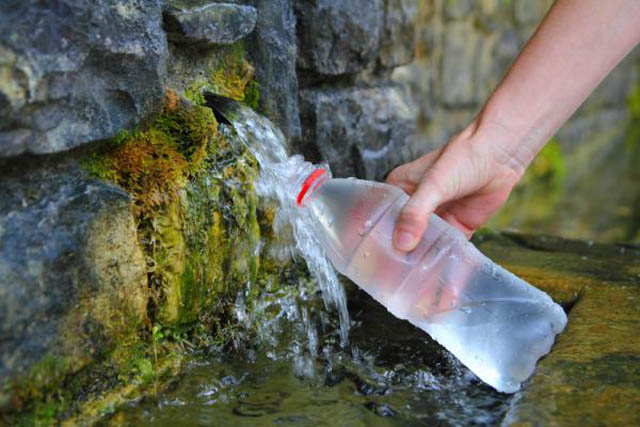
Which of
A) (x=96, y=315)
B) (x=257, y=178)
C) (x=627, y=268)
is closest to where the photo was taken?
(x=96, y=315)

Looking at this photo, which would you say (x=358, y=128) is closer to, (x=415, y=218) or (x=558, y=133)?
(x=415, y=218)

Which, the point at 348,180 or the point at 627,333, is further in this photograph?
the point at 348,180

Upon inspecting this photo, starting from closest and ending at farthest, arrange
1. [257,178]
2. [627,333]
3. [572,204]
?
[627,333] → [257,178] → [572,204]

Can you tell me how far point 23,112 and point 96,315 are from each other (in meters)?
0.39

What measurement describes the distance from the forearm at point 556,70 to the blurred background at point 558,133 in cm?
171

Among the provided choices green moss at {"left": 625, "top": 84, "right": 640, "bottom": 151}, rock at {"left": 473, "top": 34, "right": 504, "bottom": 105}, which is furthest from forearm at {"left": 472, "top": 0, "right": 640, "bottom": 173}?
green moss at {"left": 625, "top": 84, "right": 640, "bottom": 151}

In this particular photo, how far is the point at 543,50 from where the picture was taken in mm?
1690

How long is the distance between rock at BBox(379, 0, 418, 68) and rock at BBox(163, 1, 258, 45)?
68 cm

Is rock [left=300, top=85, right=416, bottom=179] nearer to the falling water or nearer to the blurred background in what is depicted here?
the falling water

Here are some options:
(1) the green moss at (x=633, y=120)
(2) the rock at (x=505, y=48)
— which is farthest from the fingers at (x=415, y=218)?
(1) the green moss at (x=633, y=120)

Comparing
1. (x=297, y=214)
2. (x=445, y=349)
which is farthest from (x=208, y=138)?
(x=445, y=349)

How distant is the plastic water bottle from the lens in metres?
1.65

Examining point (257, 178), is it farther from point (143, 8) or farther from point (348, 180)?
point (143, 8)

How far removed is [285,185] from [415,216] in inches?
14.0
